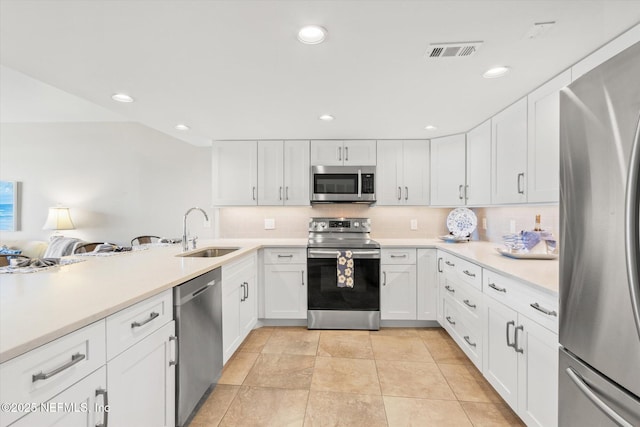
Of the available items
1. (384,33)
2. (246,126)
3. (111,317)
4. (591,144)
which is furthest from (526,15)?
(246,126)

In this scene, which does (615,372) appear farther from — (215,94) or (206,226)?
(206,226)

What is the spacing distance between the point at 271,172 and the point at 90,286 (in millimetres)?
2262

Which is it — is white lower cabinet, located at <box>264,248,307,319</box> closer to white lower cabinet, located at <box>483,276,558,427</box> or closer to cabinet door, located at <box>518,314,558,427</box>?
white lower cabinet, located at <box>483,276,558,427</box>

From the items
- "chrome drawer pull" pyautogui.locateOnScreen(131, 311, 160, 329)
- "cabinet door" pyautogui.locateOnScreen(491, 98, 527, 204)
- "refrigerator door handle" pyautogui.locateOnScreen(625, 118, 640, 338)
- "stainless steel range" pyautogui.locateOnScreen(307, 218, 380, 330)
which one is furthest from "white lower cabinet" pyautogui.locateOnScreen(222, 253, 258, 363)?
"cabinet door" pyautogui.locateOnScreen(491, 98, 527, 204)

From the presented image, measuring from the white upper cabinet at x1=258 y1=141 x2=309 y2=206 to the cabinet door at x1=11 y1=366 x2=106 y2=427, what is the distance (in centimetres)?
247

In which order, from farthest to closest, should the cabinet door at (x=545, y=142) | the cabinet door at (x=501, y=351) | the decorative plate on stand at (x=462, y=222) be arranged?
the decorative plate on stand at (x=462, y=222) < the cabinet door at (x=545, y=142) < the cabinet door at (x=501, y=351)

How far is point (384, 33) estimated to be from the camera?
53.0 inches

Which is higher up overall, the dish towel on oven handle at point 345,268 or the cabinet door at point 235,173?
the cabinet door at point 235,173

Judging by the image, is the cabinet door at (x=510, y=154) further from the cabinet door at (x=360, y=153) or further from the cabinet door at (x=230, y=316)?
the cabinet door at (x=230, y=316)

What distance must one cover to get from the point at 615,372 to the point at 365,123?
2.38 m

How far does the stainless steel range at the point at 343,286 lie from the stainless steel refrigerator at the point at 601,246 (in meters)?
1.93

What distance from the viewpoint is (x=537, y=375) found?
139cm

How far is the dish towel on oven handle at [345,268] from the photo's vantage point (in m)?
2.92

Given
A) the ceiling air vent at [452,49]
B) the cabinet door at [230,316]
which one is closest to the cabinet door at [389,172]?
the ceiling air vent at [452,49]
